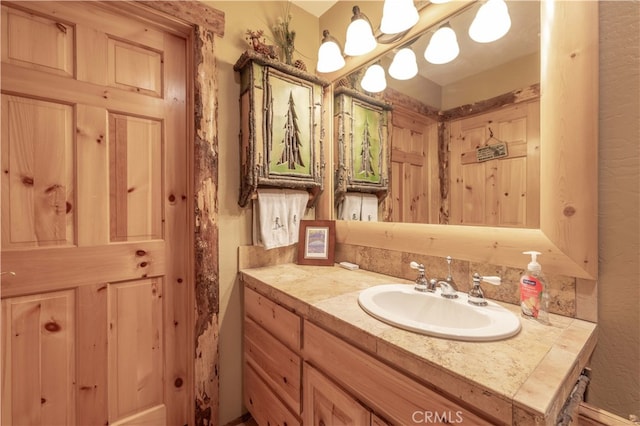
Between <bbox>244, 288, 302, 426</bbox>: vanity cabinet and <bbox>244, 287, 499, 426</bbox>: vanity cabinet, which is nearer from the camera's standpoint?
<bbox>244, 287, 499, 426</bbox>: vanity cabinet

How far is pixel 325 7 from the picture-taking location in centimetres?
170

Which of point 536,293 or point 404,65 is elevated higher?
point 404,65

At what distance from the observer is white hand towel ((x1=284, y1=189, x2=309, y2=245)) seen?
5.21 ft

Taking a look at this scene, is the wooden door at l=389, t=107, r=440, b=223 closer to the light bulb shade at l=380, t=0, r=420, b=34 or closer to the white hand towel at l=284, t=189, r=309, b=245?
the light bulb shade at l=380, t=0, r=420, b=34

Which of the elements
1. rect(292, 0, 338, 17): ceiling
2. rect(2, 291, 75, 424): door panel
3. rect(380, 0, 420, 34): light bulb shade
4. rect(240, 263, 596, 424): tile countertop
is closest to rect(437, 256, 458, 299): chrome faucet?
rect(240, 263, 596, 424): tile countertop

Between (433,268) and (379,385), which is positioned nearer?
(379,385)

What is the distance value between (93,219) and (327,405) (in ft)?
3.96

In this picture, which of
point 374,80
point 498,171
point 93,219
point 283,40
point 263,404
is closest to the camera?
point 498,171

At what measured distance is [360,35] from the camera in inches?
53.9

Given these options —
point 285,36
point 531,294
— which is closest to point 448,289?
point 531,294

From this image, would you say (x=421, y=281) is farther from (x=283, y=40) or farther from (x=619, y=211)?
(x=283, y=40)

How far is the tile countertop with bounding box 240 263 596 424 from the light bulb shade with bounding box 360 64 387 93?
112 cm

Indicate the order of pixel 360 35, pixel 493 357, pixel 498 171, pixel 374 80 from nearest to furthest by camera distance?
pixel 493 357 → pixel 498 171 → pixel 360 35 → pixel 374 80

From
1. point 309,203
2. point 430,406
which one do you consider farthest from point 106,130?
point 430,406
